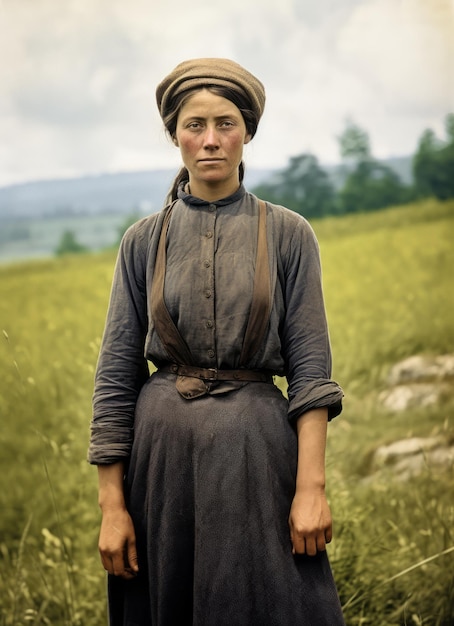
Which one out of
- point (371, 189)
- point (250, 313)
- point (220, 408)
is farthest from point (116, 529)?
point (371, 189)

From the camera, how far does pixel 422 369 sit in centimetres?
444

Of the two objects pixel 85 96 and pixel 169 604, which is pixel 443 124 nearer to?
pixel 85 96

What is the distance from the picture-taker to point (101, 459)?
6.67ft

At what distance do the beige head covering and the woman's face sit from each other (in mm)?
31

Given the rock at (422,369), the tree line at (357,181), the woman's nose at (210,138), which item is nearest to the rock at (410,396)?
the rock at (422,369)

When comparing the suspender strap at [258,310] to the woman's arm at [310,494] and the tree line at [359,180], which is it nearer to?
the woman's arm at [310,494]

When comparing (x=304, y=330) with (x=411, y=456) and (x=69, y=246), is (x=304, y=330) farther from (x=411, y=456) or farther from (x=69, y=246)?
(x=69, y=246)

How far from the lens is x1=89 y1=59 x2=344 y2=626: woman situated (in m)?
1.96

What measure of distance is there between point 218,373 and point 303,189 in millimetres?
2770

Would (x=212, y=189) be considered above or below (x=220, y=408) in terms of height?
above

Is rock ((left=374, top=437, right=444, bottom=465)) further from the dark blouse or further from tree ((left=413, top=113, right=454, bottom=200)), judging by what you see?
the dark blouse

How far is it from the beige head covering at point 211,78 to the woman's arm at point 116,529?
0.90m

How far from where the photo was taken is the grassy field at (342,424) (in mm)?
3254

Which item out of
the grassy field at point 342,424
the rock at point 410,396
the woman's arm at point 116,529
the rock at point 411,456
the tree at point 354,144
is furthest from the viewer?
the tree at point 354,144
